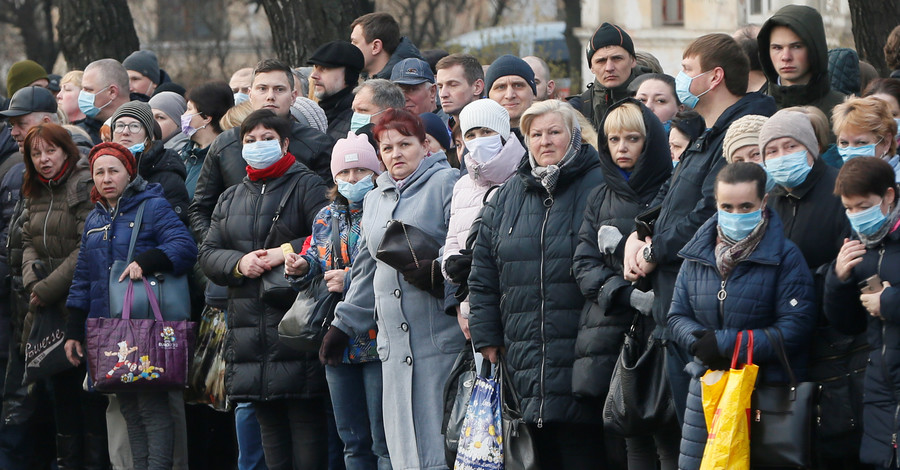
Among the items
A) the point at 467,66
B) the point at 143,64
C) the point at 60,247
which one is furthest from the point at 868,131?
the point at 143,64

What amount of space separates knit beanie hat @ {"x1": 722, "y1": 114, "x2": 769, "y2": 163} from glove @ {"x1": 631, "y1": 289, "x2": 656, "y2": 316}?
0.73m

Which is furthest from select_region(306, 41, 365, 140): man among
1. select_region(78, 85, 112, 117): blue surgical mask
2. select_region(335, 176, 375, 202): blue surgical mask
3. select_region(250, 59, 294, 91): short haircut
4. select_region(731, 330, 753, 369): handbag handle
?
select_region(731, 330, 753, 369): handbag handle

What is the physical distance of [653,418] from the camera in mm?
6473

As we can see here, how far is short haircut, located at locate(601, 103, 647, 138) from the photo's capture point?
6.83 meters

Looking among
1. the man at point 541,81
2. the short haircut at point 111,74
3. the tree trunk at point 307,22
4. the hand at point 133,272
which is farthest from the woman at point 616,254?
the tree trunk at point 307,22

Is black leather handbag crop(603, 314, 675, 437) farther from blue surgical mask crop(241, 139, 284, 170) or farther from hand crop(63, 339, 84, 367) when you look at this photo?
hand crop(63, 339, 84, 367)

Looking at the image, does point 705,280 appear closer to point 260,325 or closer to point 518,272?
point 518,272

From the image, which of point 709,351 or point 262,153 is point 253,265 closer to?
point 262,153

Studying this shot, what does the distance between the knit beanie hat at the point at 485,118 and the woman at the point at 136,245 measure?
2415mm

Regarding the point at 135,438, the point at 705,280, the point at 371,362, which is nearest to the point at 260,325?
the point at 371,362

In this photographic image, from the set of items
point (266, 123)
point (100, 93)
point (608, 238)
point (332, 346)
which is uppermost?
point (100, 93)

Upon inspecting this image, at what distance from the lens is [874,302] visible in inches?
226

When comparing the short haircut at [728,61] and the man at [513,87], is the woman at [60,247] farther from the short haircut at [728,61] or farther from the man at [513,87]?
the short haircut at [728,61]

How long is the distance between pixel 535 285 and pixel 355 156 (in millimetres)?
1645
